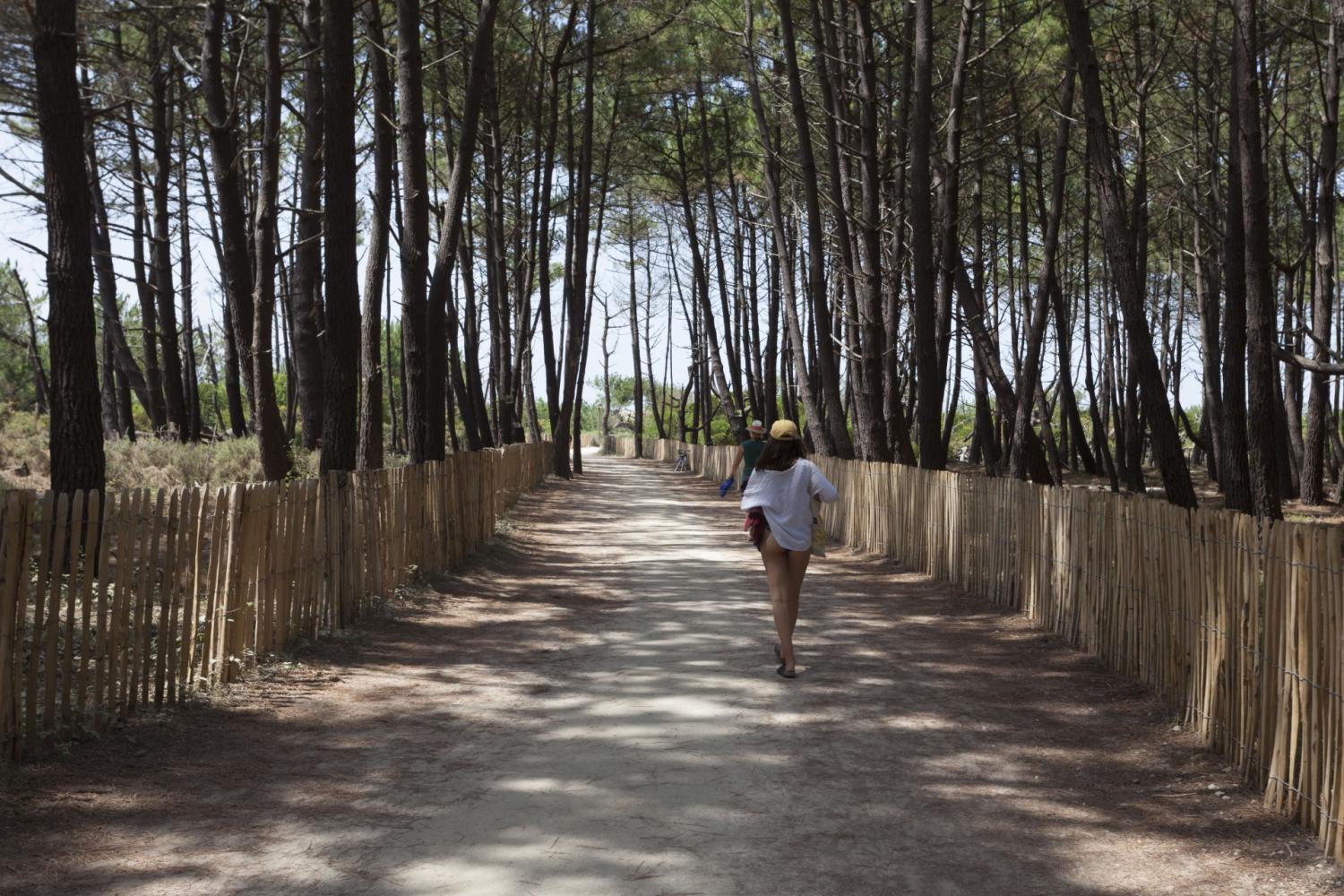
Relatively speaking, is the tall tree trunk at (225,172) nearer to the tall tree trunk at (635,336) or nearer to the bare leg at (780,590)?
the bare leg at (780,590)

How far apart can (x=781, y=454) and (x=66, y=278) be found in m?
5.15

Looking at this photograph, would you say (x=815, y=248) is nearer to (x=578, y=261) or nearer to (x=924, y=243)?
(x=924, y=243)

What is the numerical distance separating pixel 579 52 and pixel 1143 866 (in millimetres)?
30256

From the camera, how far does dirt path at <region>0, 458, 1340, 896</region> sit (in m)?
4.45

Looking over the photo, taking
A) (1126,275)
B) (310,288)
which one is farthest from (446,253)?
(1126,275)

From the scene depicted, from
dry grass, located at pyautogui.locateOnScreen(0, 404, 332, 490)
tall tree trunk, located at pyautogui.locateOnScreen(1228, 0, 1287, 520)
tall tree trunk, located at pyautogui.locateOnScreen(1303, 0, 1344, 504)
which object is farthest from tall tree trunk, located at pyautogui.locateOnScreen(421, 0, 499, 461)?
tall tree trunk, located at pyautogui.locateOnScreen(1303, 0, 1344, 504)

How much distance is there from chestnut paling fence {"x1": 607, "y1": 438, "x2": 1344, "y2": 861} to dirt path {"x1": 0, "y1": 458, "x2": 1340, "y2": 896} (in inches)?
9.0

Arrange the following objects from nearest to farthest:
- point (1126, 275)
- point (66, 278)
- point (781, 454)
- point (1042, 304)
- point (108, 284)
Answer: point (781, 454)
point (66, 278)
point (1126, 275)
point (1042, 304)
point (108, 284)

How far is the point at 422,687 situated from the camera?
7.82 meters

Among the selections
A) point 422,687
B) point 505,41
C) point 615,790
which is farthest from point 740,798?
point 505,41

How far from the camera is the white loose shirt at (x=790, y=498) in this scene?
8.27 meters

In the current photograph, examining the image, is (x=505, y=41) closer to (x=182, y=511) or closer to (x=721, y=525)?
(x=721, y=525)

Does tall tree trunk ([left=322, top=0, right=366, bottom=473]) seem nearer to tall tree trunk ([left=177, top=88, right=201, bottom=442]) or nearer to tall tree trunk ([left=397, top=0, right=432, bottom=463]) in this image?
tall tree trunk ([left=397, top=0, right=432, bottom=463])

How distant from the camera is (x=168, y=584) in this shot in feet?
21.3
